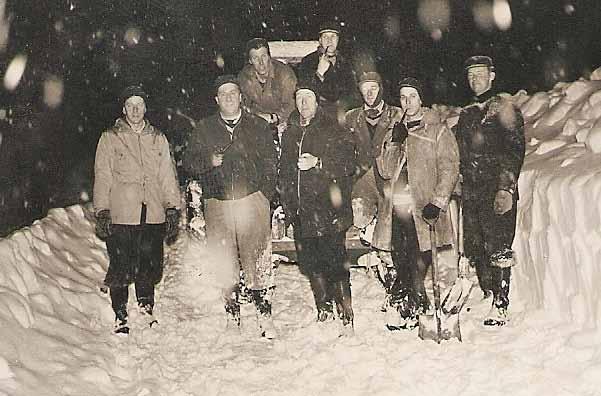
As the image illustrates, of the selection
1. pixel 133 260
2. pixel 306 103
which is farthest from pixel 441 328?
pixel 133 260

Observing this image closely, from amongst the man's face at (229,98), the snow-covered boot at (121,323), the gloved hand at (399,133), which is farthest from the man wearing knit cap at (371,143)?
the snow-covered boot at (121,323)

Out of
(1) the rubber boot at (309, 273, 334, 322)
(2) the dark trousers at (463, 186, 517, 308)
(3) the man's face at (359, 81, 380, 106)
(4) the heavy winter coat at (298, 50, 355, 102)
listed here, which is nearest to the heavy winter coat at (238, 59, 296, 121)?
(4) the heavy winter coat at (298, 50, 355, 102)

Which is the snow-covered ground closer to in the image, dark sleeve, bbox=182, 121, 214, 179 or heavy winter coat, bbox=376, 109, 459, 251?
heavy winter coat, bbox=376, 109, 459, 251

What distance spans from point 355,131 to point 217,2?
6147 mm

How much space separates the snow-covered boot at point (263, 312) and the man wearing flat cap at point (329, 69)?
1.84m

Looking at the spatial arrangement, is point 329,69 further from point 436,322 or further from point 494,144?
point 436,322

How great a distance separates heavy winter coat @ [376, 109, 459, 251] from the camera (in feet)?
17.5

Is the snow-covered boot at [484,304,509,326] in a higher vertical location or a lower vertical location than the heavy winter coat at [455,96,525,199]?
lower

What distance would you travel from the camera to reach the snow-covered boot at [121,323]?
5.94m

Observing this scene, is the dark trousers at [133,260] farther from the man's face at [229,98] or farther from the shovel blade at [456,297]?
the shovel blade at [456,297]

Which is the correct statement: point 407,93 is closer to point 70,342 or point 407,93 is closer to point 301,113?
point 301,113

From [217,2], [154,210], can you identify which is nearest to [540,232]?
[154,210]

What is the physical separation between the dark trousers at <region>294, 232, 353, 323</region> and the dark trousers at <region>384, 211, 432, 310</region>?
404mm

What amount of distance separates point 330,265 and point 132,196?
1601 mm
